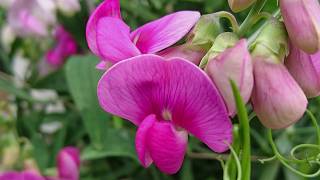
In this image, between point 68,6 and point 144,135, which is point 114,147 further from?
point 144,135

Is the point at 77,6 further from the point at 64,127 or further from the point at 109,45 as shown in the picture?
the point at 109,45

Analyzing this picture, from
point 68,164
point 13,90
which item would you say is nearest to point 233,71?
point 68,164

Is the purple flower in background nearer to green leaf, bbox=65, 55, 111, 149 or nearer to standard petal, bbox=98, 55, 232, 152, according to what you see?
green leaf, bbox=65, 55, 111, 149

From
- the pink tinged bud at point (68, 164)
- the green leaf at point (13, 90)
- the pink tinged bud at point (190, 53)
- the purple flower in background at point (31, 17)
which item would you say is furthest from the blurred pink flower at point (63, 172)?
the pink tinged bud at point (190, 53)

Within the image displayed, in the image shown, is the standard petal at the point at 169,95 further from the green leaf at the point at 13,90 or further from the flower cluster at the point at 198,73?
the green leaf at the point at 13,90

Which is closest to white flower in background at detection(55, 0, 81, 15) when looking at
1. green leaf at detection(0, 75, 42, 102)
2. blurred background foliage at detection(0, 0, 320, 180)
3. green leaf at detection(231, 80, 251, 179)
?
blurred background foliage at detection(0, 0, 320, 180)
